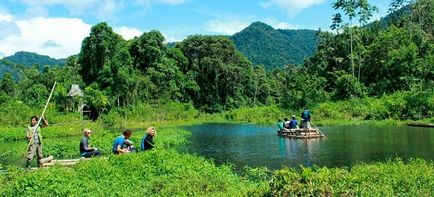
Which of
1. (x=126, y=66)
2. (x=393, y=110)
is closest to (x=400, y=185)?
(x=393, y=110)

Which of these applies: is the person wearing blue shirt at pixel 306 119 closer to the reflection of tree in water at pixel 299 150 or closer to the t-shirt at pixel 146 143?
the reflection of tree in water at pixel 299 150

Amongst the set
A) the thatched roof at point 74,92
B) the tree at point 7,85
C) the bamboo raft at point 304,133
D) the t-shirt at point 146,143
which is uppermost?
the tree at point 7,85

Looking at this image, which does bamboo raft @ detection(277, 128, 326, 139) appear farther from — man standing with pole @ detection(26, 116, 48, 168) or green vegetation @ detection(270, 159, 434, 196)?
green vegetation @ detection(270, 159, 434, 196)

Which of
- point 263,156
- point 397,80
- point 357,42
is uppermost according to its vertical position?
point 357,42

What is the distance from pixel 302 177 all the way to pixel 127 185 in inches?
232

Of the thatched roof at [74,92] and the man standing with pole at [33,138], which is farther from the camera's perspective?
the thatched roof at [74,92]

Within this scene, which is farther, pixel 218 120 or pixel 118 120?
pixel 218 120

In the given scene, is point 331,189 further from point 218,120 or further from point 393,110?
point 218,120

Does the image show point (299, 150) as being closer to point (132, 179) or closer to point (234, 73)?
point (132, 179)

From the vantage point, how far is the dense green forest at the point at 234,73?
2087 inches

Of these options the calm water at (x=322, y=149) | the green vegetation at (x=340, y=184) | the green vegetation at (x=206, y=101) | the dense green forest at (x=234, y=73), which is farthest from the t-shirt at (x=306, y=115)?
the green vegetation at (x=340, y=184)

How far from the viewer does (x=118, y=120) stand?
54344mm

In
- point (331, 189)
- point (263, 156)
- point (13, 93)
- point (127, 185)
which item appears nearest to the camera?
point (331, 189)

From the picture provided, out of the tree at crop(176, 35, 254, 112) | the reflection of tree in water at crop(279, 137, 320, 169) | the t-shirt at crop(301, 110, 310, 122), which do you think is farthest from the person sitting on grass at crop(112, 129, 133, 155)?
the tree at crop(176, 35, 254, 112)
